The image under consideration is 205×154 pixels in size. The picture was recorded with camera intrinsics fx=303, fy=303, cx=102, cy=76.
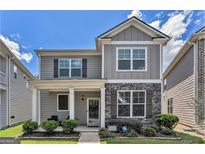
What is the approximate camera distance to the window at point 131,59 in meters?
15.9

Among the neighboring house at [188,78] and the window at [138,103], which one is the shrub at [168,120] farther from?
the window at [138,103]

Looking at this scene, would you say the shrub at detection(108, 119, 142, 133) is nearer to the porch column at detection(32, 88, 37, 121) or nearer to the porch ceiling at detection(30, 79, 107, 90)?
the porch ceiling at detection(30, 79, 107, 90)

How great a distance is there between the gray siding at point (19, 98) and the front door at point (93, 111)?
471 cm

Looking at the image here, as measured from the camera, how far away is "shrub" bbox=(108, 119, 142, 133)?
14164 mm

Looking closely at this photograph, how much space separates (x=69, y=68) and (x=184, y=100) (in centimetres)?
726

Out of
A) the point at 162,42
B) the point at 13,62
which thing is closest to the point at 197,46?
the point at 162,42

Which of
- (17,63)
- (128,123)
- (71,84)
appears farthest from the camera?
(17,63)

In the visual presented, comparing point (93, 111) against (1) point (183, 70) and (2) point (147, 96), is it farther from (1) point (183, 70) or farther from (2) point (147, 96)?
(1) point (183, 70)

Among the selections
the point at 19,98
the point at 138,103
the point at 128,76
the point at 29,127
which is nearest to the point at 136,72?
the point at 128,76

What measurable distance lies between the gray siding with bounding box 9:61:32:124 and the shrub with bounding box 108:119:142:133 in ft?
22.8

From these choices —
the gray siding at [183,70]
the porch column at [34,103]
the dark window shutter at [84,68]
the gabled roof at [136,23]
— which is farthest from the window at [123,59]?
the porch column at [34,103]

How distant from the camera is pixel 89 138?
1298cm
